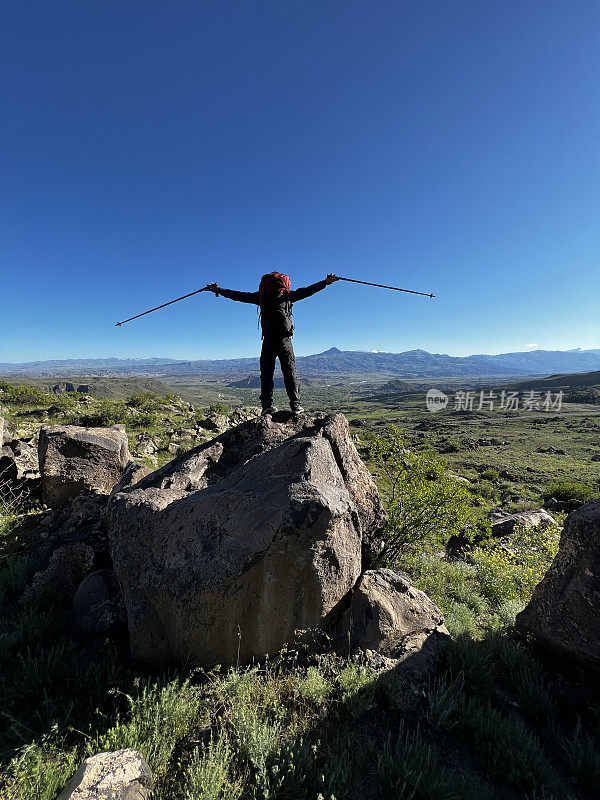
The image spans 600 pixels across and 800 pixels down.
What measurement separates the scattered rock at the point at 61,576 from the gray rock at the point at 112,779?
3.87 metres

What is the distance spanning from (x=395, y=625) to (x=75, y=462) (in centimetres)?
1037

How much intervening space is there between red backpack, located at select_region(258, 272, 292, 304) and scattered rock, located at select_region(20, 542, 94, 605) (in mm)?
7293

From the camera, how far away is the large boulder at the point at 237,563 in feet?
16.3

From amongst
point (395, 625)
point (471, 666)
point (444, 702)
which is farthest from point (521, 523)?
point (444, 702)

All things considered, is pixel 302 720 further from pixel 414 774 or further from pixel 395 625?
pixel 395 625

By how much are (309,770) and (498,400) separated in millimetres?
221709

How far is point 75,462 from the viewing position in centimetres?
1024

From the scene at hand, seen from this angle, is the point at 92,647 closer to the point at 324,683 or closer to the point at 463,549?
the point at 324,683

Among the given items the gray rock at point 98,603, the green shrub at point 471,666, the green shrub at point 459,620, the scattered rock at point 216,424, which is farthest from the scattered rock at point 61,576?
the scattered rock at point 216,424

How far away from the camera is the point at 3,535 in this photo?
8461 millimetres

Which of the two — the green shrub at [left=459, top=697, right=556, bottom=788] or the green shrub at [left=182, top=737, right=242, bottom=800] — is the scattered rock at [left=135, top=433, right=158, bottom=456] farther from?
the green shrub at [left=459, top=697, right=556, bottom=788]

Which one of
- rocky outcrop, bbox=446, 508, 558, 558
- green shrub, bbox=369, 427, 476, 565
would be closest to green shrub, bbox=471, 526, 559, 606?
green shrub, bbox=369, 427, 476, 565

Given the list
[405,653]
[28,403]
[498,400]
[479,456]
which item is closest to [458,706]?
[405,653]

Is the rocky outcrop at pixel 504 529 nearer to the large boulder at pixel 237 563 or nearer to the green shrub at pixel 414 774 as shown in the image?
the green shrub at pixel 414 774
